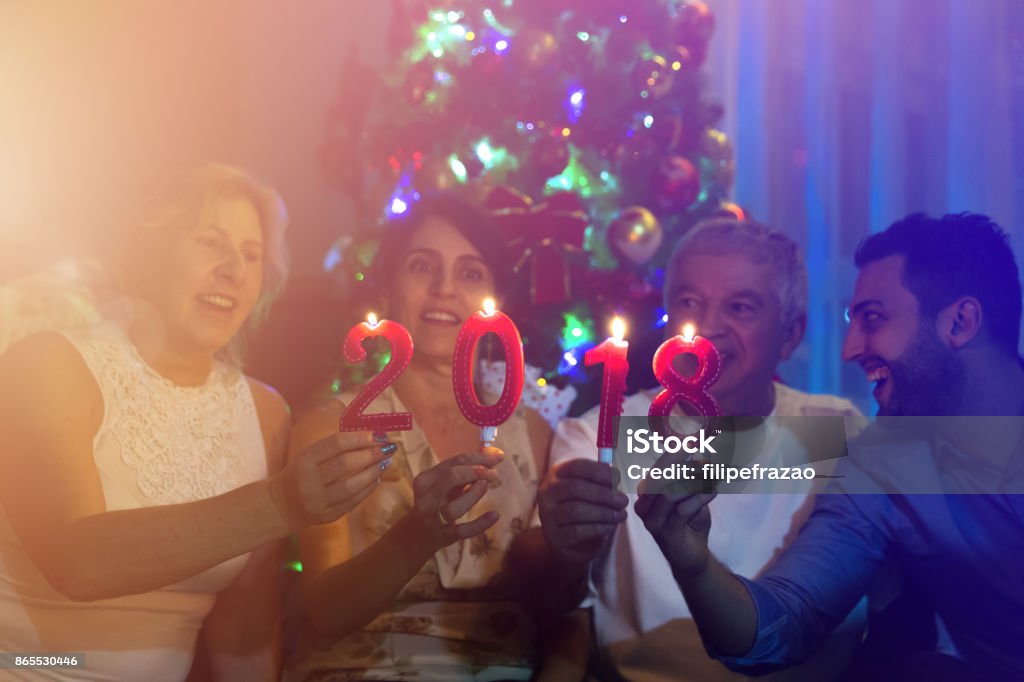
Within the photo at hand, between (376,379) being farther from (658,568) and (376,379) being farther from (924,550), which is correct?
(924,550)

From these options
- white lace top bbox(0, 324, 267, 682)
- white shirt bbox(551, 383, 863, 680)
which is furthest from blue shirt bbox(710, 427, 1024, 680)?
white lace top bbox(0, 324, 267, 682)

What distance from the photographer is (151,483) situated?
1.66m

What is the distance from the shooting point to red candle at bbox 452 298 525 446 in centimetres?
147

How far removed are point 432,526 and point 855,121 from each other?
1.97 m

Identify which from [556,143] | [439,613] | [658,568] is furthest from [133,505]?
[556,143]

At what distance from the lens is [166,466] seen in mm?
1693

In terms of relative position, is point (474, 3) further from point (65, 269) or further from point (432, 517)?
point (432, 517)

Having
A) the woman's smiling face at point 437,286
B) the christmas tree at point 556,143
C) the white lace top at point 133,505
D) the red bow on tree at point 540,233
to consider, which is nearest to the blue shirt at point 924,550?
the christmas tree at point 556,143

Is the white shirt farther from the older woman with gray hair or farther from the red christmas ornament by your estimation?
the red christmas ornament

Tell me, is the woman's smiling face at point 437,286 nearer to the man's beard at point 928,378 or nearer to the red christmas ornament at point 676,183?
the red christmas ornament at point 676,183

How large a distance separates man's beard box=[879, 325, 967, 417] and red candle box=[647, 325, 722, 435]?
0.65 metres

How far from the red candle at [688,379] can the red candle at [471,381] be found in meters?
0.26

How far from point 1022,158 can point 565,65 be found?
53.2 inches

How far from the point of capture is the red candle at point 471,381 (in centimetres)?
147
